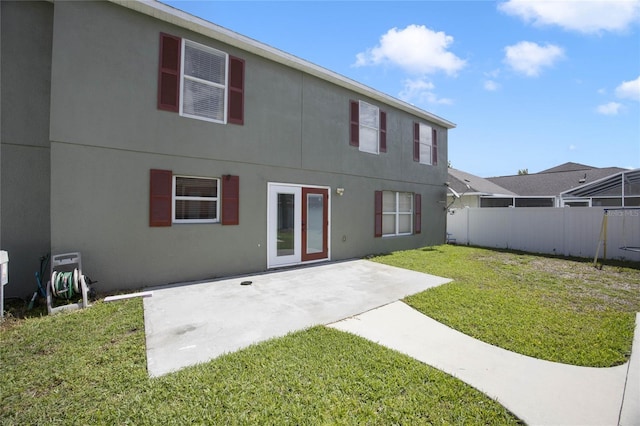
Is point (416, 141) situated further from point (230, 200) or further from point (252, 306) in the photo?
point (252, 306)

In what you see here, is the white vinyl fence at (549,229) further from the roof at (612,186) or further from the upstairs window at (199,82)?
the upstairs window at (199,82)

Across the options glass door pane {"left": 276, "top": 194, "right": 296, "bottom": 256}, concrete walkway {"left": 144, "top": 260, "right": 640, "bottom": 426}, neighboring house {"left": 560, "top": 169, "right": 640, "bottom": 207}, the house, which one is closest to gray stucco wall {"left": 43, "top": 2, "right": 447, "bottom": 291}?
glass door pane {"left": 276, "top": 194, "right": 296, "bottom": 256}

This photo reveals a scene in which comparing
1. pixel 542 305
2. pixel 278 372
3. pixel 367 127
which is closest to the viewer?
pixel 278 372

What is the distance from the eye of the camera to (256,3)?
7.55m

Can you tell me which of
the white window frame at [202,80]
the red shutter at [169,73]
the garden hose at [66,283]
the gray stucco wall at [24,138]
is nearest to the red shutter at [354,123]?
the white window frame at [202,80]

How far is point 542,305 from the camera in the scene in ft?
17.3

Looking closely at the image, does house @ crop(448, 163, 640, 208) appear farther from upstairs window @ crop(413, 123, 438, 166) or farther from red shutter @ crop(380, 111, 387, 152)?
red shutter @ crop(380, 111, 387, 152)

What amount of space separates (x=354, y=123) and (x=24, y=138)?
328 inches

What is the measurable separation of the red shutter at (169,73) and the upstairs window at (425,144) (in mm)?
9350

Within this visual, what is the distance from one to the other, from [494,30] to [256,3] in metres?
7.08

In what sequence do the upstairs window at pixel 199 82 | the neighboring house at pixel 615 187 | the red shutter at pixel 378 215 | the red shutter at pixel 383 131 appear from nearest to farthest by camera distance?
1. the upstairs window at pixel 199 82
2. the red shutter at pixel 378 215
3. the red shutter at pixel 383 131
4. the neighboring house at pixel 615 187

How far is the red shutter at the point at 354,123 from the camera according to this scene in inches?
386

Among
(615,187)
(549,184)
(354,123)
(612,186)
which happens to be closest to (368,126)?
(354,123)

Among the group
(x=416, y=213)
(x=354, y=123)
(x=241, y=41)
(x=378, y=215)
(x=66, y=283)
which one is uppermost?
(x=241, y=41)
